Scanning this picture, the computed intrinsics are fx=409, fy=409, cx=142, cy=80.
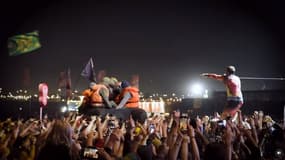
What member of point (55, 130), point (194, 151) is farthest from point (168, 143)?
point (55, 130)

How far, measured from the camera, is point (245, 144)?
19.0ft

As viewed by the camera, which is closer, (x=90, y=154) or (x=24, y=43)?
(x=90, y=154)

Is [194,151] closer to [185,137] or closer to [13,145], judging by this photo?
[185,137]

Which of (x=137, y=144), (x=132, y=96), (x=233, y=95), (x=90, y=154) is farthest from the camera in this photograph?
(x=233, y=95)

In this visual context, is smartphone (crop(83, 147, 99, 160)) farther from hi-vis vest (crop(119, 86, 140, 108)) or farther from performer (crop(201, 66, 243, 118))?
performer (crop(201, 66, 243, 118))

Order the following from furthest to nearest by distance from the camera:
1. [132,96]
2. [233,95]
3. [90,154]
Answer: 1. [233,95]
2. [132,96]
3. [90,154]

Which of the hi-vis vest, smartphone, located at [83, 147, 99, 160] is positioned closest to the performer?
the hi-vis vest

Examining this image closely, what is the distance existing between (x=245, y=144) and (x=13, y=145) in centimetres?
344

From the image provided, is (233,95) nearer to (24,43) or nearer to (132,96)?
(132,96)

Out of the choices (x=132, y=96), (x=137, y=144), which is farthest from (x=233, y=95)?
(x=137, y=144)

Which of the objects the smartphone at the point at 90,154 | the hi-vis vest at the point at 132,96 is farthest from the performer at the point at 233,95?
the smartphone at the point at 90,154

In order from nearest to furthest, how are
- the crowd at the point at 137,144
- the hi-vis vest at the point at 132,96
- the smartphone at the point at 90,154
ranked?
the crowd at the point at 137,144 < the smartphone at the point at 90,154 < the hi-vis vest at the point at 132,96

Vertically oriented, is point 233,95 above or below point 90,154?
above

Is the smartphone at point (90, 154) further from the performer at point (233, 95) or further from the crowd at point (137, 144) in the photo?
the performer at point (233, 95)
